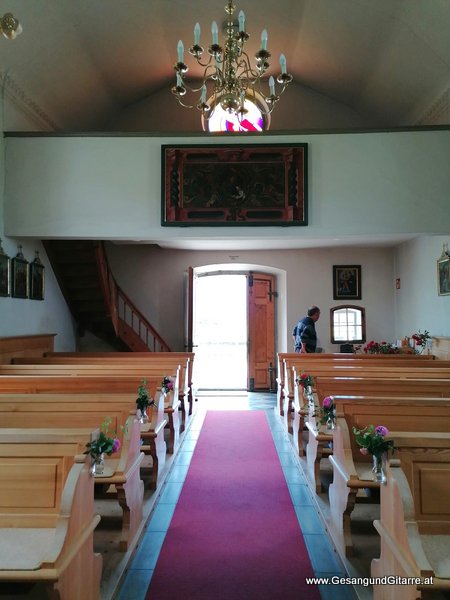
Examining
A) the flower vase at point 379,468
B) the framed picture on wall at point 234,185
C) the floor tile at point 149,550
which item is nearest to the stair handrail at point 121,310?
the framed picture on wall at point 234,185

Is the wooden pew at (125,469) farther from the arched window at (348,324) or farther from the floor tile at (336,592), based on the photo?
the arched window at (348,324)

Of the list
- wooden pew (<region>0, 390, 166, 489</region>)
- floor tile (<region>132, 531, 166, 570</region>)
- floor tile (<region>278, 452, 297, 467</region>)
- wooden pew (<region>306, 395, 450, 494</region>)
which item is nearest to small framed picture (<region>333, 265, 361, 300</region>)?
floor tile (<region>278, 452, 297, 467</region>)

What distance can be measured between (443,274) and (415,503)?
532 centimetres

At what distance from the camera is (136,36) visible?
6086 millimetres

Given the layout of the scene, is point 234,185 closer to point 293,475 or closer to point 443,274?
point 443,274

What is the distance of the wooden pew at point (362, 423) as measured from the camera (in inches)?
106

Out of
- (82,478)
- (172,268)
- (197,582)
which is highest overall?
(172,268)

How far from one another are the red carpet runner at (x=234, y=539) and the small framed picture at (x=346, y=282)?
17.5 feet

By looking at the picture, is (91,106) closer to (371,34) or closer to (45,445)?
(371,34)

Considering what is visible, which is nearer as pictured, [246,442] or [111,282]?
[246,442]

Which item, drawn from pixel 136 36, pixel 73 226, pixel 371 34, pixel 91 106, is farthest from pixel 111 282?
pixel 371 34

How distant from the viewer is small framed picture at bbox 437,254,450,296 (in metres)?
6.28

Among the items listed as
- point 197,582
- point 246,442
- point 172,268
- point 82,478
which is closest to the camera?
point 82,478

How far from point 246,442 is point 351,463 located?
2620 millimetres
